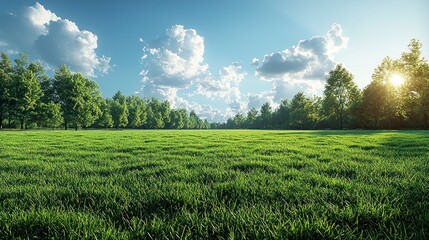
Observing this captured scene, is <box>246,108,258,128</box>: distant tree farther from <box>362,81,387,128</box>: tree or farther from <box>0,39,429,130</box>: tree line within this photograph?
<box>362,81,387,128</box>: tree

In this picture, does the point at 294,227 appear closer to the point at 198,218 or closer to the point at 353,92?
the point at 198,218

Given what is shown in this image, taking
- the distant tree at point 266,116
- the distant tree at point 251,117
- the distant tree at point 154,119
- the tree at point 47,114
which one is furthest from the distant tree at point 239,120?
the tree at point 47,114

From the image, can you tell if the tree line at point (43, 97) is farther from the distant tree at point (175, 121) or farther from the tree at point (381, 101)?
the distant tree at point (175, 121)

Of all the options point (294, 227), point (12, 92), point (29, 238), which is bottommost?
point (29, 238)

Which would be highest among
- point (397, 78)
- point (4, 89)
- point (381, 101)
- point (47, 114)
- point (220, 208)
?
point (397, 78)

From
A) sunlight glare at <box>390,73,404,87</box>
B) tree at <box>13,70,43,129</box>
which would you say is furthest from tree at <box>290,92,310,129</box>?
tree at <box>13,70,43,129</box>

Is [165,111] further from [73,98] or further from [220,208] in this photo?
[220,208]

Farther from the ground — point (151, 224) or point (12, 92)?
point (12, 92)

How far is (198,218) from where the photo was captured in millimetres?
2607

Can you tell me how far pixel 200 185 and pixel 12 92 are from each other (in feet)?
202

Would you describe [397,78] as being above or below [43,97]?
above

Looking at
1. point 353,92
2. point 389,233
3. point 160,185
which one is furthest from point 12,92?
point 353,92

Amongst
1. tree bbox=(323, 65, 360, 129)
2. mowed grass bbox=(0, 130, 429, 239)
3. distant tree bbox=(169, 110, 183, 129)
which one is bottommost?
mowed grass bbox=(0, 130, 429, 239)

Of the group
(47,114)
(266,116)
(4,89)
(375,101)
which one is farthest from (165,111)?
(375,101)
